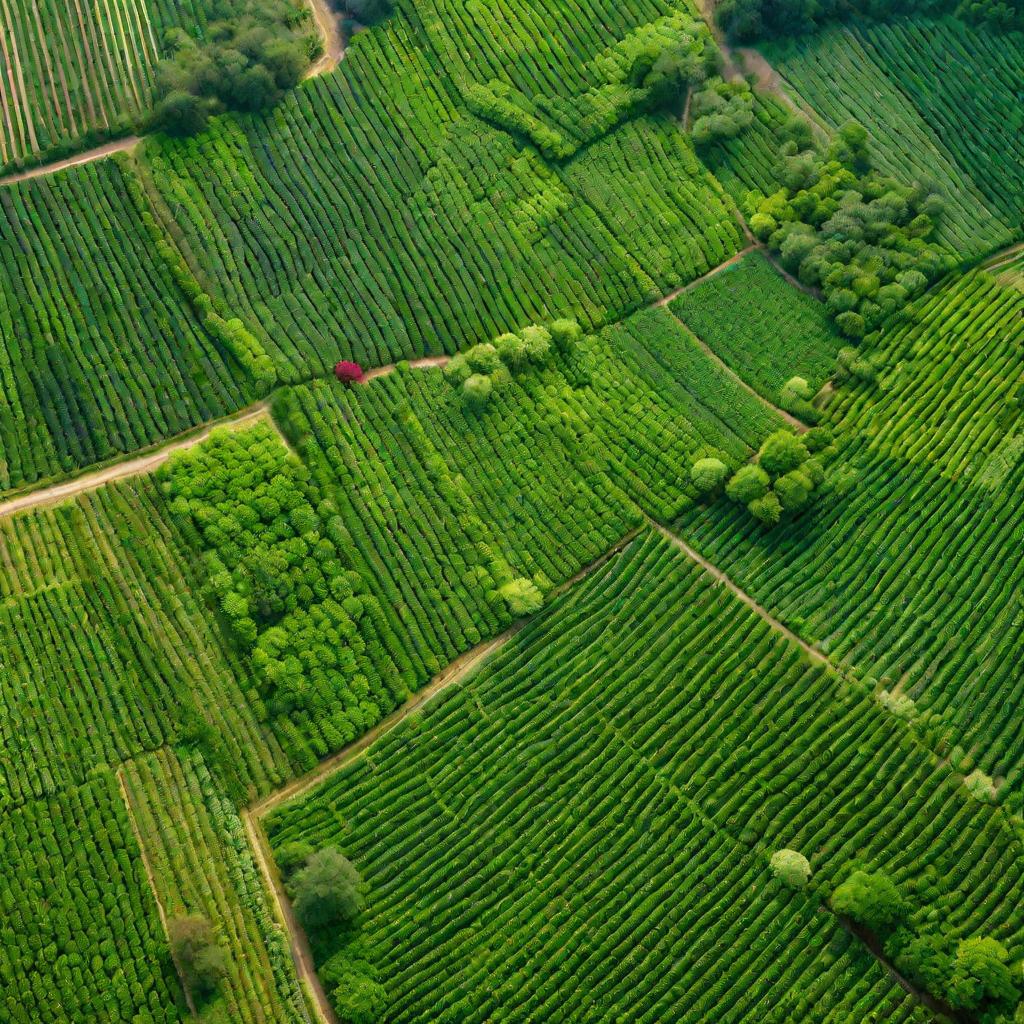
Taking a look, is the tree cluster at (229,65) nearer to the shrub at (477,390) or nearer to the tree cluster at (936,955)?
the shrub at (477,390)

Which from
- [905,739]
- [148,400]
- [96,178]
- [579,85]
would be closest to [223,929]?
[148,400]

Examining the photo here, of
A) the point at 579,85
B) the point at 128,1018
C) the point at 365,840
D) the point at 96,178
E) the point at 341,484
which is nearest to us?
the point at 128,1018

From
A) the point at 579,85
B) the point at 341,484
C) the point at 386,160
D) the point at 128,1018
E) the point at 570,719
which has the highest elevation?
the point at 579,85

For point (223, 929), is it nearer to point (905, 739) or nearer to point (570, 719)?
point (570, 719)

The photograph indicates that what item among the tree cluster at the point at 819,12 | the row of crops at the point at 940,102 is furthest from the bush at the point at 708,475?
the tree cluster at the point at 819,12

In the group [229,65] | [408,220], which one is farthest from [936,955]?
[229,65]

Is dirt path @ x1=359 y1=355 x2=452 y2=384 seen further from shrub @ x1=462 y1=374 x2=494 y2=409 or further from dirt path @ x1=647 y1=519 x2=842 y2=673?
dirt path @ x1=647 y1=519 x2=842 y2=673
